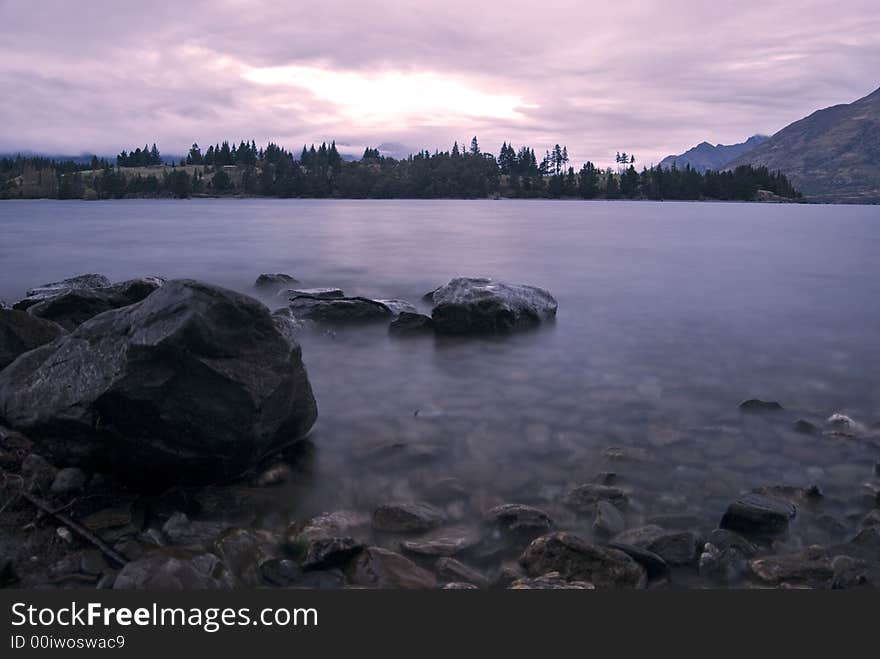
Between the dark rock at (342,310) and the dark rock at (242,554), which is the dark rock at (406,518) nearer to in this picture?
the dark rock at (242,554)

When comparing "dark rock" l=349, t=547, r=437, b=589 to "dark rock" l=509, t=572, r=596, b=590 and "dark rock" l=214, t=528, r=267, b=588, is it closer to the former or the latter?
"dark rock" l=509, t=572, r=596, b=590

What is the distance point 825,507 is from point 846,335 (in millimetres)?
14046

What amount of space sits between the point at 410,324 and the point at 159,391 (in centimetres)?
1066

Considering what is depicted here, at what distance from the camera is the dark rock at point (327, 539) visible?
747 cm

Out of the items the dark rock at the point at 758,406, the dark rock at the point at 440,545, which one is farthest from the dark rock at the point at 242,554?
the dark rock at the point at 758,406

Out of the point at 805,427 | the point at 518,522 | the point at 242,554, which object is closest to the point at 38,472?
the point at 242,554

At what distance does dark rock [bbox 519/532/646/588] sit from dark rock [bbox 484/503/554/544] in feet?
1.58

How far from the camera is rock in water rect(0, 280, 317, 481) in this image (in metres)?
8.72

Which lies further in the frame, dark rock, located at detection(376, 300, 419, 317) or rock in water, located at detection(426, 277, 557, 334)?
dark rock, located at detection(376, 300, 419, 317)

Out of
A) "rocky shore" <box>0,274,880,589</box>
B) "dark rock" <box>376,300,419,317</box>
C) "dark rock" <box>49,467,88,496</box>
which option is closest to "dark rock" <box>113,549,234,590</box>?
"rocky shore" <box>0,274,880,589</box>

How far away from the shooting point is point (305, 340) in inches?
706

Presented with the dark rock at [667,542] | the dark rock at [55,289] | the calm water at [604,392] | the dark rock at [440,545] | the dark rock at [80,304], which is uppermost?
the dark rock at [80,304]

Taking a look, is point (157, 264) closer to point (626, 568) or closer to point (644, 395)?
point (644, 395)

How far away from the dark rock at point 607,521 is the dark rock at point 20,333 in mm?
9587
